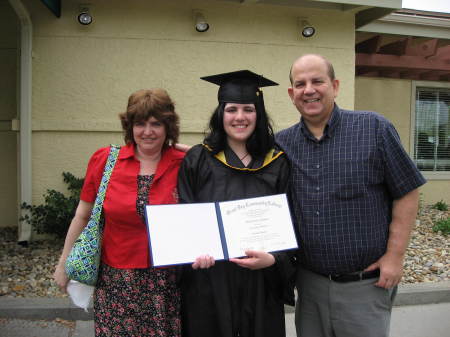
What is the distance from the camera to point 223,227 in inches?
83.5

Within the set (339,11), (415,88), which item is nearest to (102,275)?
(339,11)

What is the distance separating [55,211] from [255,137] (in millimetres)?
4157

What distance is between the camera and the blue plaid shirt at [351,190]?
2189 mm

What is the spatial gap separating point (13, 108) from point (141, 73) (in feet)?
7.34

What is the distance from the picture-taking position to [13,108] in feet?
22.1

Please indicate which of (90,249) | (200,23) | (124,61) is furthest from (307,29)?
(90,249)

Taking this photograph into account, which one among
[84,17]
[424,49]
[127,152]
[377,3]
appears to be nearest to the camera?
[127,152]

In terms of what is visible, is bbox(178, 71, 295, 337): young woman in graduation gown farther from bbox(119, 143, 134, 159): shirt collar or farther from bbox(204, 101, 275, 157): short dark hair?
bbox(119, 143, 134, 159): shirt collar

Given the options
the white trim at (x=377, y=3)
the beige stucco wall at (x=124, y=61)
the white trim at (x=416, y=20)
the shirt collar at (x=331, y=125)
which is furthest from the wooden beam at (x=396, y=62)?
the shirt collar at (x=331, y=125)

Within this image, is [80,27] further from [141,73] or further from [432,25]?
[432,25]

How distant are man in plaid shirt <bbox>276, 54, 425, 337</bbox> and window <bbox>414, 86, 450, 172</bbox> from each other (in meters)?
8.31

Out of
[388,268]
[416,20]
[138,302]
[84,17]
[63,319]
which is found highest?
[416,20]

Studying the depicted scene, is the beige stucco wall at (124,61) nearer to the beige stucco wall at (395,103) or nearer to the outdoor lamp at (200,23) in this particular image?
the outdoor lamp at (200,23)

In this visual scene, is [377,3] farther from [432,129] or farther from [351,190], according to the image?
[351,190]
